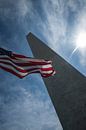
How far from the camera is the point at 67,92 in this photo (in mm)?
12148

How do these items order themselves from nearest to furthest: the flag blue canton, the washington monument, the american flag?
1. the american flag
2. the flag blue canton
3. the washington monument

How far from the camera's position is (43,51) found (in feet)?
47.2

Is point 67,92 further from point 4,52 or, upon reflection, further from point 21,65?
point 4,52

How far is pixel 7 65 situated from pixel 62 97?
3543mm

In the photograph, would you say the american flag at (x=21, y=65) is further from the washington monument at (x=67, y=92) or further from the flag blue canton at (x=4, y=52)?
the washington monument at (x=67, y=92)

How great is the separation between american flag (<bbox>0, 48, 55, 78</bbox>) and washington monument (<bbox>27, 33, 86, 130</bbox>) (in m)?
1.46

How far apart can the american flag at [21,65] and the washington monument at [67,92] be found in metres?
1.46

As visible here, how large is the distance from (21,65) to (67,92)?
297cm

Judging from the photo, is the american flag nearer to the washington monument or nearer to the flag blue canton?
the flag blue canton

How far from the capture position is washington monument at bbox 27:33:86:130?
36.9 feet

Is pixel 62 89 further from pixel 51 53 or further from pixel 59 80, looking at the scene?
pixel 51 53

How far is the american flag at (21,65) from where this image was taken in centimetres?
1086

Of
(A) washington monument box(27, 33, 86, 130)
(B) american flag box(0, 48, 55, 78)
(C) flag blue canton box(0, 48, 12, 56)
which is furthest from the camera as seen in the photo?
(A) washington monument box(27, 33, 86, 130)

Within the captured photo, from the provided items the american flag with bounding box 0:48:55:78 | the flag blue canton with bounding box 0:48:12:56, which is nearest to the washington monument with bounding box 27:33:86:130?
the american flag with bounding box 0:48:55:78
